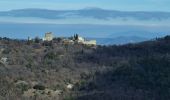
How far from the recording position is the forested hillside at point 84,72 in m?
40.0

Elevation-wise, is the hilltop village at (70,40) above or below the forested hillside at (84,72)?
above

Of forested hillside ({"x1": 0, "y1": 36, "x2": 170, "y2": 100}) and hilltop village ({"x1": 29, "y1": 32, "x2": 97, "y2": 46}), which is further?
hilltop village ({"x1": 29, "y1": 32, "x2": 97, "y2": 46})

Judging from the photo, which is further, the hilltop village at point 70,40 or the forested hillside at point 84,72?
the hilltop village at point 70,40

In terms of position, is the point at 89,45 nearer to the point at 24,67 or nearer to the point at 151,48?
the point at 151,48

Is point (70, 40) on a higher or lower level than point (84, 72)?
higher

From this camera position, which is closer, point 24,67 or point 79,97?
point 79,97

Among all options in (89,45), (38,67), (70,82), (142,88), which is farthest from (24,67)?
(89,45)

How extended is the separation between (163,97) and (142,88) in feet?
7.69

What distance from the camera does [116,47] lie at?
185 feet

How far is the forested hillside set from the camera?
40.0m

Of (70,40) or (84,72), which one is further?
(70,40)

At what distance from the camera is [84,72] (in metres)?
46.2

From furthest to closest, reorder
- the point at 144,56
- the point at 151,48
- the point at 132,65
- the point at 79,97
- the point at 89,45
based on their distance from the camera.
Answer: the point at 89,45, the point at 151,48, the point at 144,56, the point at 132,65, the point at 79,97

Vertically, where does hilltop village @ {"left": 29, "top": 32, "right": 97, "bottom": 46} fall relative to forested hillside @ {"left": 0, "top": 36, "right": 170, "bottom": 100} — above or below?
above
